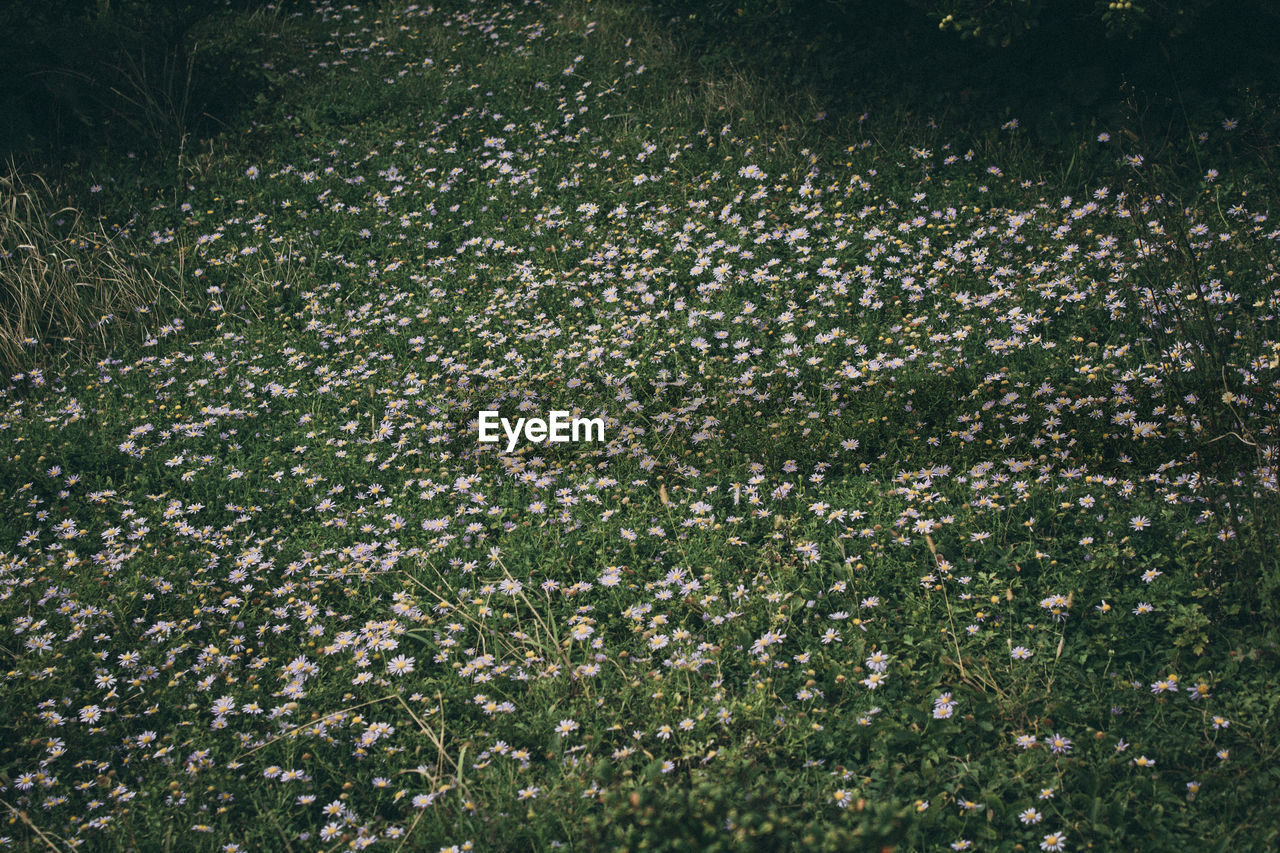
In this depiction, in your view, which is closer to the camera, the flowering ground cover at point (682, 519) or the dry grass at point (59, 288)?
the flowering ground cover at point (682, 519)

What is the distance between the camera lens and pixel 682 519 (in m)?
3.89

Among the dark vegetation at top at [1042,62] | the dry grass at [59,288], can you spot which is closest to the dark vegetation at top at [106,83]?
the dry grass at [59,288]

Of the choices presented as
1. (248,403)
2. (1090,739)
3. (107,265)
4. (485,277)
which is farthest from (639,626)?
(107,265)

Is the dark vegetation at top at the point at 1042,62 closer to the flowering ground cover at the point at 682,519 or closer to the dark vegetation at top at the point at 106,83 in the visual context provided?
the flowering ground cover at the point at 682,519

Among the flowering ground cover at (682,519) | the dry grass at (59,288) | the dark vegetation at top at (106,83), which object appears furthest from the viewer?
the dark vegetation at top at (106,83)

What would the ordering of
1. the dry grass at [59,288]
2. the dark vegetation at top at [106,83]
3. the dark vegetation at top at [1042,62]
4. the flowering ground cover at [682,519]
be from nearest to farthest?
the flowering ground cover at [682,519], the dark vegetation at top at [1042,62], the dry grass at [59,288], the dark vegetation at top at [106,83]

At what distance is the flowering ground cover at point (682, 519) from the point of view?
272cm

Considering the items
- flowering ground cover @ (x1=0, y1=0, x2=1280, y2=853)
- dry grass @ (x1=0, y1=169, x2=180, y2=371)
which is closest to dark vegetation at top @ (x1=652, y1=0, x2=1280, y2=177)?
flowering ground cover @ (x1=0, y1=0, x2=1280, y2=853)

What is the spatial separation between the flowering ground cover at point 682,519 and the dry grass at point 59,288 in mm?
208

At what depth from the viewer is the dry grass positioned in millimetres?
6047

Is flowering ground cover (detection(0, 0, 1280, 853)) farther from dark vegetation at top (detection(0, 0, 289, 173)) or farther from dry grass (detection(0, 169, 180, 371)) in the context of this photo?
dark vegetation at top (detection(0, 0, 289, 173))

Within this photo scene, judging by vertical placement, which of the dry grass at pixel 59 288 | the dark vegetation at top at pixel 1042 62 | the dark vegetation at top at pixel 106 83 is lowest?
the dry grass at pixel 59 288

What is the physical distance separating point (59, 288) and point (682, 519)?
5.08 m

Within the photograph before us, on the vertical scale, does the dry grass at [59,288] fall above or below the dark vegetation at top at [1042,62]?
below
